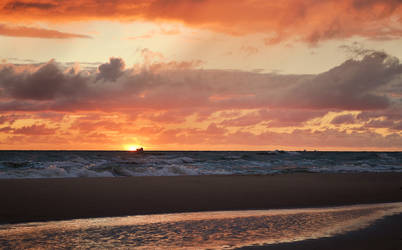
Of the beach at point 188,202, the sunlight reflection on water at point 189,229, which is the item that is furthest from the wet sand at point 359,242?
the sunlight reflection on water at point 189,229

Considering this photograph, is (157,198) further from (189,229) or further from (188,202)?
(189,229)

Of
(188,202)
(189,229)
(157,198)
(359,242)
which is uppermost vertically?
(157,198)

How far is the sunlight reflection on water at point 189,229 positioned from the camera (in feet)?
30.5

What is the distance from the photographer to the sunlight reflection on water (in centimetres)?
930

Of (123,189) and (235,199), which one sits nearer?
(235,199)

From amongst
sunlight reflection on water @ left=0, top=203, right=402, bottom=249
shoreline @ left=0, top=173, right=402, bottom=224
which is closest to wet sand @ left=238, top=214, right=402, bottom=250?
sunlight reflection on water @ left=0, top=203, right=402, bottom=249

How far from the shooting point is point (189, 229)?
1099cm

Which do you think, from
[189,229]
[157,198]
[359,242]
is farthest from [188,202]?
[359,242]

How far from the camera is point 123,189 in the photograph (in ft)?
66.2

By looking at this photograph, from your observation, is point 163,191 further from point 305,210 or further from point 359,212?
point 359,212

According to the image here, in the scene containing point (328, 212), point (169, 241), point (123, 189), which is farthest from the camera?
point (123, 189)

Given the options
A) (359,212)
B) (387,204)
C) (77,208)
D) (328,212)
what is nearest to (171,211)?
(77,208)

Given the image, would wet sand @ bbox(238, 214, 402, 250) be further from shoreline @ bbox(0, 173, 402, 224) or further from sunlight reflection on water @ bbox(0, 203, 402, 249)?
shoreline @ bbox(0, 173, 402, 224)

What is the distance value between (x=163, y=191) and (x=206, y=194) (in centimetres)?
220
